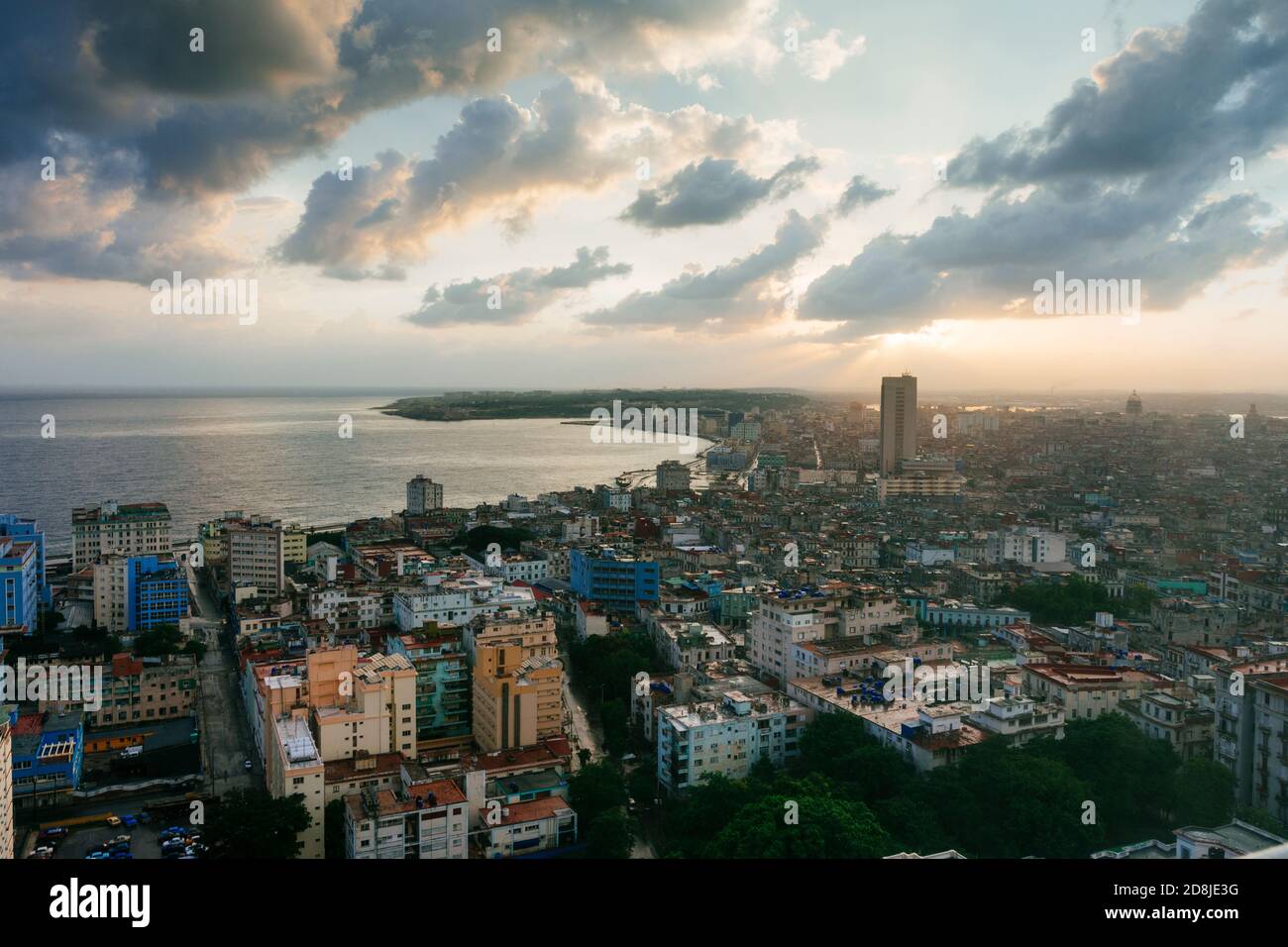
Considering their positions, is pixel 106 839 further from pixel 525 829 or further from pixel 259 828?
pixel 525 829

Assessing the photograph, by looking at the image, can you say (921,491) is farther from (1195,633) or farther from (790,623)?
(790,623)

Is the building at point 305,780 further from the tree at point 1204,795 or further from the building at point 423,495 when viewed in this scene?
the building at point 423,495

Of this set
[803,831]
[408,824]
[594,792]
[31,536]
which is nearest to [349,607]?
[31,536]

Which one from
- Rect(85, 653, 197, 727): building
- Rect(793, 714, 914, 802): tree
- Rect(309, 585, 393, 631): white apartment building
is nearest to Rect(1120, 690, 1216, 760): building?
Rect(793, 714, 914, 802): tree

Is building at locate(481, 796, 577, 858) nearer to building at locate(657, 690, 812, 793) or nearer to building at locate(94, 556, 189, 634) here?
building at locate(657, 690, 812, 793)

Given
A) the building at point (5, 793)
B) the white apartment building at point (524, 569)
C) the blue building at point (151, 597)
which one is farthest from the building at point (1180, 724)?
the blue building at point (151, 597)
